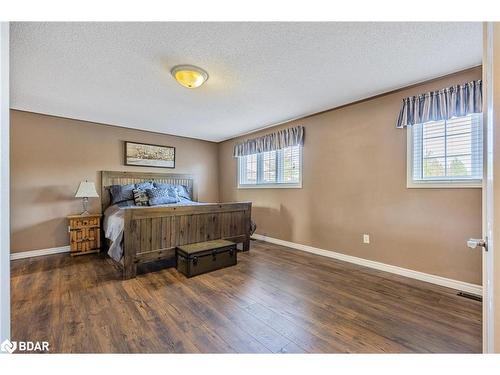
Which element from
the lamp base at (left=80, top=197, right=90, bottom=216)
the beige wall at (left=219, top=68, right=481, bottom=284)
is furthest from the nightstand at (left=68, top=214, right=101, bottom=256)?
the beige wall at (left=219, top=68, right=481, bottom=284)

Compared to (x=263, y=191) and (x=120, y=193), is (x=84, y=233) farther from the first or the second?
(x=263, y=191)

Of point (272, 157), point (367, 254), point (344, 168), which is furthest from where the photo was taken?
point (272, 157)

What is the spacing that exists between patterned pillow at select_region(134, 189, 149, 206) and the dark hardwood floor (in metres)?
1.24

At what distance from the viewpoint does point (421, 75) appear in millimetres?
2277

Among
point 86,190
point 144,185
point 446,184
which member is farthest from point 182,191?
point 446,184

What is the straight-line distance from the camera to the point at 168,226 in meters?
2.87

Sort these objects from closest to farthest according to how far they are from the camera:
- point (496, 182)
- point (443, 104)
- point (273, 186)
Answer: point (496, 182), point (443, 104), point (273, 186)

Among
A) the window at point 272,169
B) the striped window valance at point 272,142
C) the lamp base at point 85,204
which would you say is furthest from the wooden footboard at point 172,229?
the lamp base at point 85,204

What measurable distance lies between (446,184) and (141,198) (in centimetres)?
416

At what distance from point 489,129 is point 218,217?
2978mm

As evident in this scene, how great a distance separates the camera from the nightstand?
11.2 ft

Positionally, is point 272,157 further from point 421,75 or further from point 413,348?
point 413,348

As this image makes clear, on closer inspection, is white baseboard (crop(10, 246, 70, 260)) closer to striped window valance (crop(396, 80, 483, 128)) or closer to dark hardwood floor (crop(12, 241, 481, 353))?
dark hardwood floor (crop(12, 241, 481, 353))
